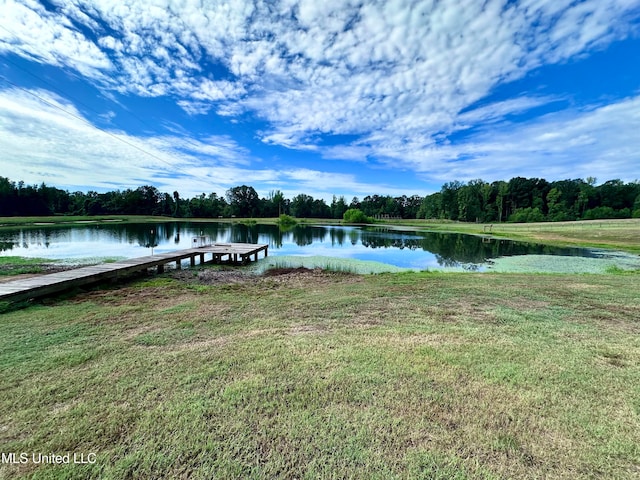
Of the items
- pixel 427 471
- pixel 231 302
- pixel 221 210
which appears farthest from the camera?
pixel 221 210

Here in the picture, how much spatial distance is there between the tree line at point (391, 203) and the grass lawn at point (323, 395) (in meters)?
83.3

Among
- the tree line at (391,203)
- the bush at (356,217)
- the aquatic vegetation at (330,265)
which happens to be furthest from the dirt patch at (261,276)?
the tree line at (391,203)

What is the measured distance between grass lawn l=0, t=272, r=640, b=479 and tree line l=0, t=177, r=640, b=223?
273 ft

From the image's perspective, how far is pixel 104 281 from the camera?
31.9ft

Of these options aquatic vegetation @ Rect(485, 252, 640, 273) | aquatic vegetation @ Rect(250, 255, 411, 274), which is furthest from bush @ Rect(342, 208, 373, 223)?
aquatic vegetation @ Rect(250, 255, 411, 274)

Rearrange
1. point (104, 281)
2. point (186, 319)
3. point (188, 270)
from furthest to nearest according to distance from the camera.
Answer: point (188, 270), point (104, 281), point (186, 319)

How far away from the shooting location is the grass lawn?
206 centimetres

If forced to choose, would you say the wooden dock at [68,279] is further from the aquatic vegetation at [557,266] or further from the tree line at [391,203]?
the tree line at [391,203]

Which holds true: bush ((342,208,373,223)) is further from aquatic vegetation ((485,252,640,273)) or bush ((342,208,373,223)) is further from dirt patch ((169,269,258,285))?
dirt patch ((169,269,258,285))

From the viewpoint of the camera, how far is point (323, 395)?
284 centimetres

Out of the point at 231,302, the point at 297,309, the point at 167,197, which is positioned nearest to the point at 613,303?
the point at 297,309

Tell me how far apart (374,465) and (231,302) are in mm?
5461

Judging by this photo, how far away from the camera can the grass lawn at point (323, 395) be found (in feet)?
6.77

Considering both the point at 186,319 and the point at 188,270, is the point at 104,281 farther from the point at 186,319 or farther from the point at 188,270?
the point at 186,319
